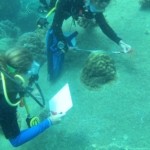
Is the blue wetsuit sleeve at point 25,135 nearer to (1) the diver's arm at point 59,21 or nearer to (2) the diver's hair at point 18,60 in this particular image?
(2) the diver's hair at point 18,60

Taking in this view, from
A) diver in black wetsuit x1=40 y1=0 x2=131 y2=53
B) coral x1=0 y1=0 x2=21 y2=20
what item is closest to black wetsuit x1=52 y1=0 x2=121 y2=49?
diver in black wetsuit x1=40 y1=0 x2=131 y2=53

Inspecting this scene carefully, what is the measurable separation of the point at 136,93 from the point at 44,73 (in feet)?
9.05

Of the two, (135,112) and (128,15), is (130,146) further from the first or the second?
(128,15)

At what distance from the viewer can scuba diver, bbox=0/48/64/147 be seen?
2.41m

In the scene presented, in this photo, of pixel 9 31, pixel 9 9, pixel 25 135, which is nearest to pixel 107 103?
pixel 25 135

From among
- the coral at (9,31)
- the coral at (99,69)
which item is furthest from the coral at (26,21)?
the coral at (99,69)

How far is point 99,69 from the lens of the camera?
406cm

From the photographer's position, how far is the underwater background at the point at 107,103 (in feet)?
11.0

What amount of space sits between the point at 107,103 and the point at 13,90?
2.02m

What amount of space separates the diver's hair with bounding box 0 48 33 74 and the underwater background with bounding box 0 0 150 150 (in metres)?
1.66

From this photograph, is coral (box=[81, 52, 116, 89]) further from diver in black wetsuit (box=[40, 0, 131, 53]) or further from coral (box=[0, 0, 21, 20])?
coral (box=[0, 0, 21, 20])

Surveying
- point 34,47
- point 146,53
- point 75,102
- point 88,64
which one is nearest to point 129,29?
point 146,53

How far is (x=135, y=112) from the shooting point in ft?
11.6

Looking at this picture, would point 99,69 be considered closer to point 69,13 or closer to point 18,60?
point 69,13
